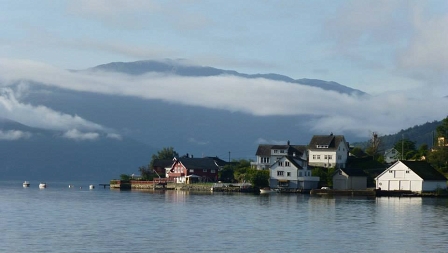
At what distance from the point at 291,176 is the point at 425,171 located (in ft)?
75.7

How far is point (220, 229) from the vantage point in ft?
179

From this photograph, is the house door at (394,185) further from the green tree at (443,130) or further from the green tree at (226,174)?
the green tree at (226,174)

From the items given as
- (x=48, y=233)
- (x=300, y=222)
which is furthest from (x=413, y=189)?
(x=48, y=233)

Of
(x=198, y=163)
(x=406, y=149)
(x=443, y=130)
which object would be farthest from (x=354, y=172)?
(x=198, y=163)

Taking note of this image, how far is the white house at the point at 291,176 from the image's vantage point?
129m

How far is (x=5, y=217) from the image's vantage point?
6438cm

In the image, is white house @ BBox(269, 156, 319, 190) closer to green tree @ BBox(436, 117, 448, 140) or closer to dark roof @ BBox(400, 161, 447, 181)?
dark roof @ BBox(400, 161, 447, 181)

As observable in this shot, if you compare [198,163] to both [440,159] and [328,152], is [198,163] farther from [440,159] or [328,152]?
[440,159]

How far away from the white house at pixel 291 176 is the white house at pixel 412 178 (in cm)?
1372

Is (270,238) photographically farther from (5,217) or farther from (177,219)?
(5,217)

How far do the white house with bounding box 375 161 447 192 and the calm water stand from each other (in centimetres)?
3744

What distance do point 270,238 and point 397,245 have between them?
7725 millimetres

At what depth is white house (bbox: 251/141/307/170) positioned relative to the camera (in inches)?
5807

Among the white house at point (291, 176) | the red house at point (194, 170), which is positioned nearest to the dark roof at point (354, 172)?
the white house at point (291, 176)
